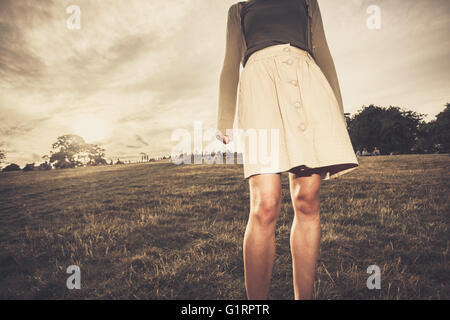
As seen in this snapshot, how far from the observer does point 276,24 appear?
2.18m

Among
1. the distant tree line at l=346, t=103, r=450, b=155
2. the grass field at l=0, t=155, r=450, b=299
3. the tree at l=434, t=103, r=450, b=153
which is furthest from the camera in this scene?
the distant tree line at l=346, t=103, r=450, b=155

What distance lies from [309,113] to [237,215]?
364 cm

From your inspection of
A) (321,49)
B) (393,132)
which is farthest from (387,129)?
(321,49)

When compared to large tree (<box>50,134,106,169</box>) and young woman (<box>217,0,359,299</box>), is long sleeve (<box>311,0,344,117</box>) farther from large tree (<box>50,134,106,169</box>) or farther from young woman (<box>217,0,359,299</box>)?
large tree (<box>50,134,106,169</box>)

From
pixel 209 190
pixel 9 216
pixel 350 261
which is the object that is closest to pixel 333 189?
pixel 209 190

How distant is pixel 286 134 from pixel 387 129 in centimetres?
5778

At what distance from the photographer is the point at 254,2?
91.9 inches

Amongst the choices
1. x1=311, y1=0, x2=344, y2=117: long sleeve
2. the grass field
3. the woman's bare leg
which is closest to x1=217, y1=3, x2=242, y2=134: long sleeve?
x1=311, y1=0, x2=344, y2=117: long sleeve

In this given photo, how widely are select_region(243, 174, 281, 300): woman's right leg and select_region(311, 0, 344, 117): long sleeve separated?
4.20 feet

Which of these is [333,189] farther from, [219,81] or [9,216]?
[9,216]

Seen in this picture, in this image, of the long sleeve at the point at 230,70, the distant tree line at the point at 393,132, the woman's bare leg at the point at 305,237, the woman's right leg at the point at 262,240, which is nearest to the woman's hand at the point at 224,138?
the long sleeve at the point at 230,70

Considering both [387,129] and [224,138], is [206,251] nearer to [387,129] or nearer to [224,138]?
[224,138]

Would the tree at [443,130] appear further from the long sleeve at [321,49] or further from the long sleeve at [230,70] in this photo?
the long sleeve at [230,70]

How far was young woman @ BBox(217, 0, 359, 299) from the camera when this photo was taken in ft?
6.32
